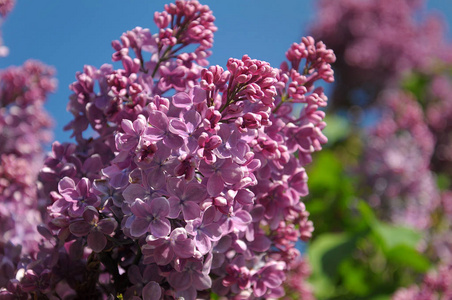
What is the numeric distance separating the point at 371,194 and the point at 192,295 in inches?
51.2

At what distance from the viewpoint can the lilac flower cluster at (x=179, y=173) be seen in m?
0.50

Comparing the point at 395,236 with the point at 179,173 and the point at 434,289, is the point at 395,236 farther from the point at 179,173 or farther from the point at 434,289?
the point at 179,173

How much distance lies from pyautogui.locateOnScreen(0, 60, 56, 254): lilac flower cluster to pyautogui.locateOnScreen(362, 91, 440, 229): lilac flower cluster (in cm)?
110

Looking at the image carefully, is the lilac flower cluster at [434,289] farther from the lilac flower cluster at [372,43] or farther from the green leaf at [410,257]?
the lilac flower cluster at [372,43]

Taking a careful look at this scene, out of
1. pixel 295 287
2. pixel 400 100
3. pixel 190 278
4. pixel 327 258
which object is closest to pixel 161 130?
pixel 190 278

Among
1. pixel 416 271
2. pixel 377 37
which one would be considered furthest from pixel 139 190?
pixel 377 37

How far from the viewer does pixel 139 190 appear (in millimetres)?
504

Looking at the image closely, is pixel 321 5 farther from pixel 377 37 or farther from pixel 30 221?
pixel 30 221

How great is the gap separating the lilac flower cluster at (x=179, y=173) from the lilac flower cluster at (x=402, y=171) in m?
1.11

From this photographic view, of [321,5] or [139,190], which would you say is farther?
[321,5]

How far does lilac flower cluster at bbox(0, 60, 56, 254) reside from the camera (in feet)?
2.56

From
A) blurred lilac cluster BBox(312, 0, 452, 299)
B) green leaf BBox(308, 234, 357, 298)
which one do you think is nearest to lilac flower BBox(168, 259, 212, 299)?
green leaf BBox(308, 234, 357, 298)

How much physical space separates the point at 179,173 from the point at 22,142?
670mm

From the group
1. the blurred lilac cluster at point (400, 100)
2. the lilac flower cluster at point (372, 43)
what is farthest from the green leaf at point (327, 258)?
the lilac flower cluster at point (372, 43)
